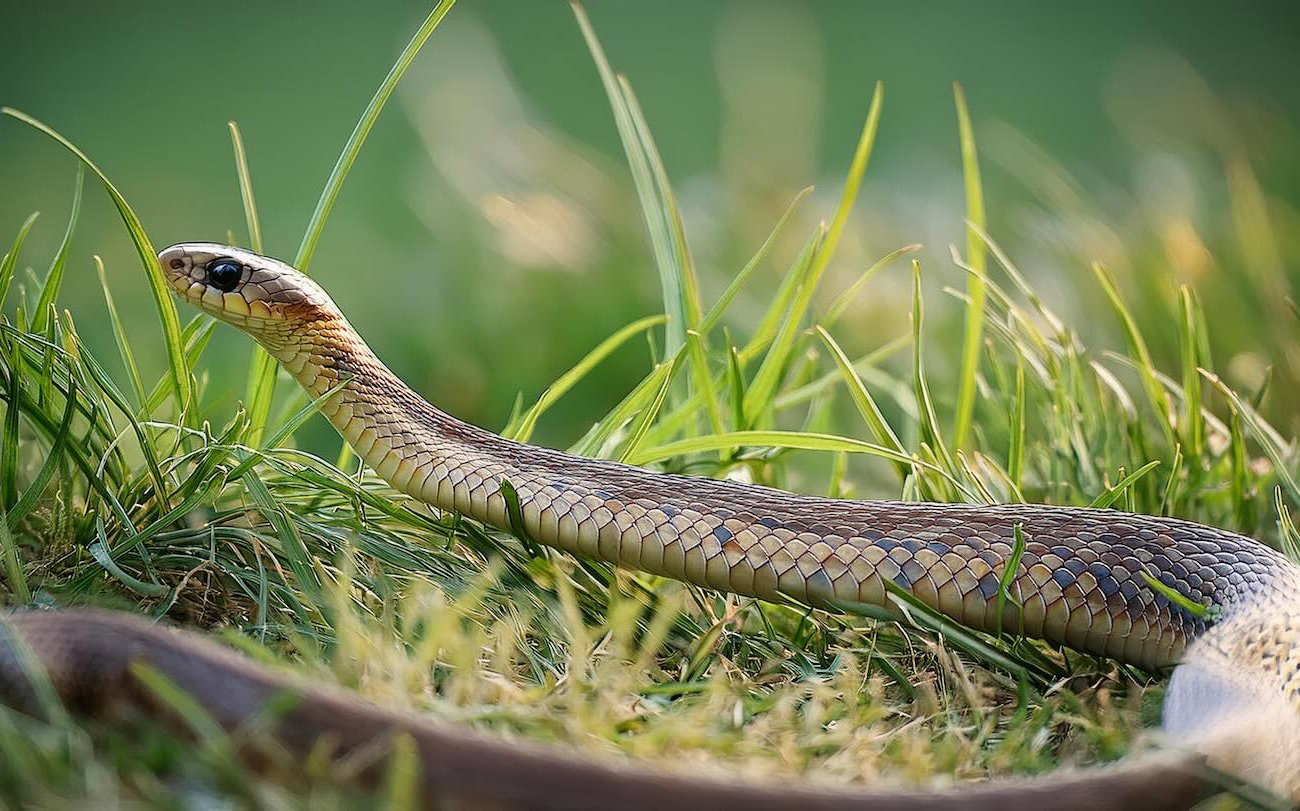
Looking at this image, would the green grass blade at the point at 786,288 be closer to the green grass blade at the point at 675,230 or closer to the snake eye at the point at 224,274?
the green grass blade at the point at 675,230

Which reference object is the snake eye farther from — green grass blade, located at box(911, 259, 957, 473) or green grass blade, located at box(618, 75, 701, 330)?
green grass blade, located at box(911, 259, 957, 473)

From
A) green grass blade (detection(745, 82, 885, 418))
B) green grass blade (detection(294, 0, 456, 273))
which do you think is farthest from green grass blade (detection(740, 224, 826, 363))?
green grass blade (detection(294, 0, 456, 273))

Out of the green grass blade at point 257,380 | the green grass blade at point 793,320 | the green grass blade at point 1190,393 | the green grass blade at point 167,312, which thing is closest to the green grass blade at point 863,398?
the green grass blade at point 793,320

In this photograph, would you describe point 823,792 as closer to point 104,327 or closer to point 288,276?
point 288,276

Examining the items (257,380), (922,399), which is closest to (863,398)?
(922,399)

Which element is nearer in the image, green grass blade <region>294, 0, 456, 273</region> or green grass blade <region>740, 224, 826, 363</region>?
green grass blade <region>294, 0, 456, 273</region>

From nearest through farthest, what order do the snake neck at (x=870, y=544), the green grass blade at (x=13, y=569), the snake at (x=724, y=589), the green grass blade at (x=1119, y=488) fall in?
the snake at (x=724, y=589)
the green grass blade at (x=13, y=569)
the snake neck at (x=870, y=544)
the green grass blade at (x=1119, y=488)

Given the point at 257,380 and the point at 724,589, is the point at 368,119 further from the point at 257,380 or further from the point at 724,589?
the point at 724,589

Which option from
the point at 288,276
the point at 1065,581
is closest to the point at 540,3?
the point at 288,276
